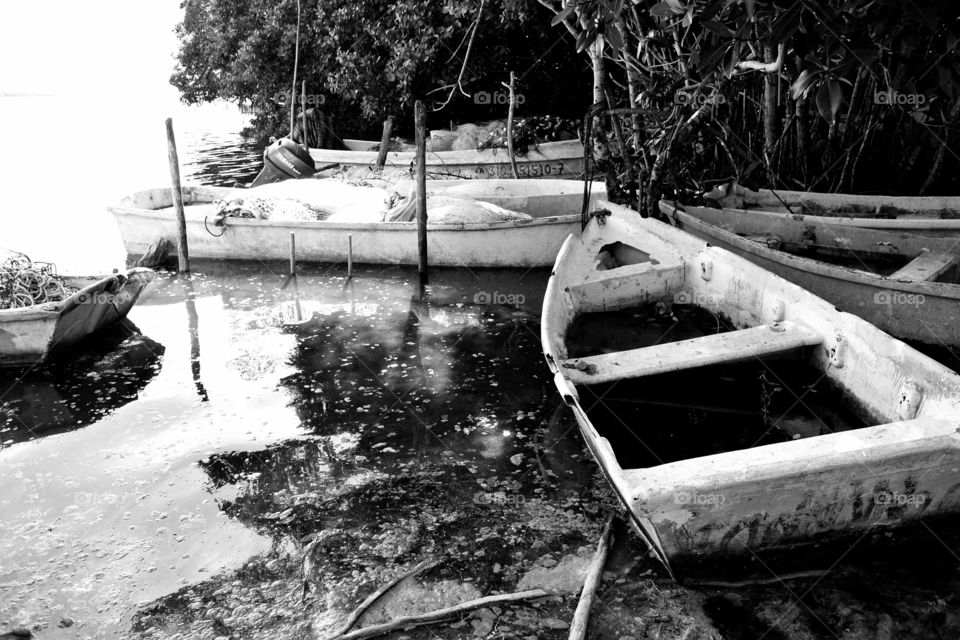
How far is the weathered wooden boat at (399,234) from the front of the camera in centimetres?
896

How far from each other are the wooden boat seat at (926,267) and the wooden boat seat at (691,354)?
156cm

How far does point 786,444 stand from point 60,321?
610cm

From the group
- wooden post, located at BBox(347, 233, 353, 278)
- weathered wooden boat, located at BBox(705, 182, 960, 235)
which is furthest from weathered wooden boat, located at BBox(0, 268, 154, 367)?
weathered wooden boat, located at BBox(705, 182, 960, 235)

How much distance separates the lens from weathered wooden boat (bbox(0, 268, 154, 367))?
20.9 ft

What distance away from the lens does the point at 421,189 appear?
28.3 feet

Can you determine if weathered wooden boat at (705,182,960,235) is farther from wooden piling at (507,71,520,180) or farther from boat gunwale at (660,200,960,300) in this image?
wooden piling at (507,71,520,180)

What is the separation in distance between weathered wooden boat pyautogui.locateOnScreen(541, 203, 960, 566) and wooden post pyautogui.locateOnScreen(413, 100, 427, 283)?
3.19m

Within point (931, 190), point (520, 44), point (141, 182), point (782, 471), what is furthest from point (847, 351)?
point (141, 182)

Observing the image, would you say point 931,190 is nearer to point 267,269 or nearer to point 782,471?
point 782,471

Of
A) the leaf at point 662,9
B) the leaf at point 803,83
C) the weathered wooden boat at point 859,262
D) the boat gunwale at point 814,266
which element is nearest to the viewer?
the leaf at point 803,83

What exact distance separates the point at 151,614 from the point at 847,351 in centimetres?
428

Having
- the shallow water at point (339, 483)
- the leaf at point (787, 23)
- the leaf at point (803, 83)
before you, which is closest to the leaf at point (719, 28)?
the leaf at point (803, 83)

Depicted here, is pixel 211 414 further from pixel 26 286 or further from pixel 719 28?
pixel 719 28

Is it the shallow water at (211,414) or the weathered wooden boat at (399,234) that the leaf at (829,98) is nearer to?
the shallow water at (211,414)
